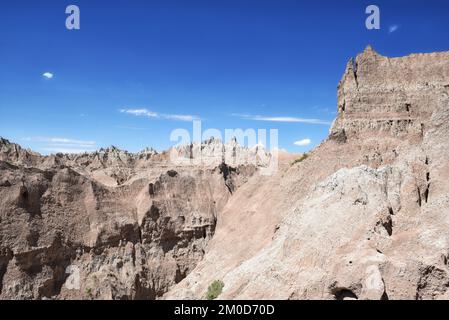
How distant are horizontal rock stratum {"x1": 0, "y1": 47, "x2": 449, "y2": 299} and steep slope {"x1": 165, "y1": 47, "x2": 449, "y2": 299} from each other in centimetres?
7

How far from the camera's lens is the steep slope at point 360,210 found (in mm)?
17500

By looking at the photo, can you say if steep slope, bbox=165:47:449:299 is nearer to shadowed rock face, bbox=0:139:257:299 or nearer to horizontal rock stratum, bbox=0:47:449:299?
horizontal rock stratum, bbox=0:47:449:299

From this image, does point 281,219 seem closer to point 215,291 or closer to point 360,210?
point 215,291

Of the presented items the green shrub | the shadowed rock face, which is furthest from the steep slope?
the shadowed rock face

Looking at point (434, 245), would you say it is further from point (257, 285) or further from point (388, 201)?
point (257, 285)

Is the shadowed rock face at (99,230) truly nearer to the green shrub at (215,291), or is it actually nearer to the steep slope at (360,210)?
the steep slope at (360,210)

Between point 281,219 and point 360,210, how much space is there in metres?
8.49

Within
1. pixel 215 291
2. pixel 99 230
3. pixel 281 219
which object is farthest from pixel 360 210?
pixel 99 230

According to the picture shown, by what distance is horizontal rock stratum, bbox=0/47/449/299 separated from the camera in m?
18.5

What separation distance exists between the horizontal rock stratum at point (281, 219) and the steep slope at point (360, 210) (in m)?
0.07

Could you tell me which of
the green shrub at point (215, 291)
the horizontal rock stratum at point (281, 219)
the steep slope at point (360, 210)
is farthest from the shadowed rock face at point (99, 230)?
the green shrub at point (215, 291)

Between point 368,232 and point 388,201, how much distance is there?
326cm

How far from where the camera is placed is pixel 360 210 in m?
20.8
